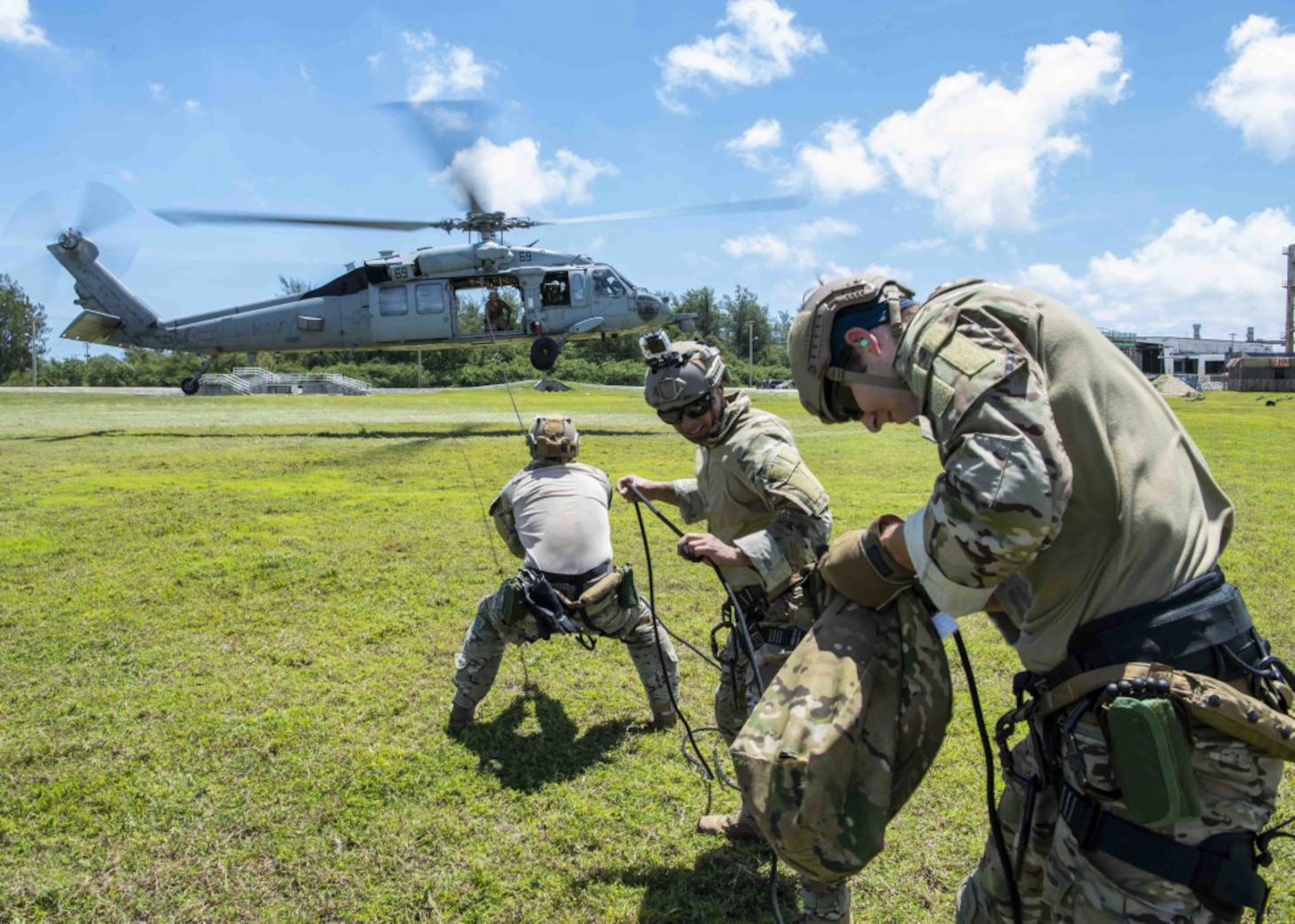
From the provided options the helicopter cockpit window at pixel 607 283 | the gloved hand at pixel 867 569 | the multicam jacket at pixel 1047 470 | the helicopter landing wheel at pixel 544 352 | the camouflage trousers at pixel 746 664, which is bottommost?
the camouflage trousers at pixel 746 664

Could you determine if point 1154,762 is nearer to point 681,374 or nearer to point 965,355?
point 965,355

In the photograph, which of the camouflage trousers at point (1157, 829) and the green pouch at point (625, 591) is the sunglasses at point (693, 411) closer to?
the green pouch at point (625, 591)

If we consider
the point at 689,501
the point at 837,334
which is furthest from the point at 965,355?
the point at 689,501

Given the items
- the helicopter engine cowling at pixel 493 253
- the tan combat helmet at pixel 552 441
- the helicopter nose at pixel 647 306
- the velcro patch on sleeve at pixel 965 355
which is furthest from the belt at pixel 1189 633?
the helicopter nose at pixel 647 306

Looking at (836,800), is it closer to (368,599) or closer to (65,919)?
(65,919)

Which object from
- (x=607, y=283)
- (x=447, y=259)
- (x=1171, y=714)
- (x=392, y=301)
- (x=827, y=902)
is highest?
(x=447, y=259)

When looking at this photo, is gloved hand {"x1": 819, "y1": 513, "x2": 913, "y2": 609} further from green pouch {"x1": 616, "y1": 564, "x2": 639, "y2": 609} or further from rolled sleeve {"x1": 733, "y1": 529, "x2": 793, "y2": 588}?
green pouch {"x1": 616, "y1": 564, "x2": 639, "y2": 609}

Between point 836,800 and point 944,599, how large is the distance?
1.82 ft

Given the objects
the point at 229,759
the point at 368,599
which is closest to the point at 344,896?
the point at 229,759

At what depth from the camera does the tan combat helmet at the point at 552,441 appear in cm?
518

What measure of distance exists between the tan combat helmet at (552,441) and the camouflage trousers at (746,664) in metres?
1.89

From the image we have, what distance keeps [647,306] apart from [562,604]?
18910 mm

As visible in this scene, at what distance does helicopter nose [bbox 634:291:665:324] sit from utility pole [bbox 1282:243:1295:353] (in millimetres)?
75546

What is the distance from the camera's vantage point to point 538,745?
464 cm
